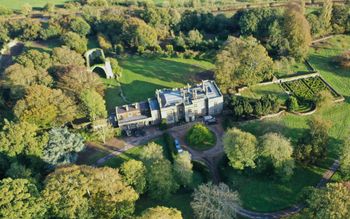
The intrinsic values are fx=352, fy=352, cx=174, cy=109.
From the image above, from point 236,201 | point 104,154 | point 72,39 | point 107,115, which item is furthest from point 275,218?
point 72,39

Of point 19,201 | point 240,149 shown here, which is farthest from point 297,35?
point 19,201

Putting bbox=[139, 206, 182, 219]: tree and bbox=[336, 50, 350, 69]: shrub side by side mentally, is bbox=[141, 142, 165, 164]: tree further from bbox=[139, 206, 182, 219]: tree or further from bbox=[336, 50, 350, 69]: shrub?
bbox=[336, 50, 350, 69]: shrub

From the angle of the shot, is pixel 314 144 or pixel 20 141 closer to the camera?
pixel 314 144

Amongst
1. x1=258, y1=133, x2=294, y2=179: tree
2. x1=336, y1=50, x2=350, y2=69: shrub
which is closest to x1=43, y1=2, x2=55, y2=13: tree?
x1=336, y1=50, x2=350, y2=69: shrub

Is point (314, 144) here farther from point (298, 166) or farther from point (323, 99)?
point (323, 99)

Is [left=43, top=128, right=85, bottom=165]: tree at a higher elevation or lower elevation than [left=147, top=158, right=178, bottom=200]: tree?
higher

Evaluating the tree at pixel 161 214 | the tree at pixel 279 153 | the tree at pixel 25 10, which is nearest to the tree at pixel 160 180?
the tree at pixel 161 214

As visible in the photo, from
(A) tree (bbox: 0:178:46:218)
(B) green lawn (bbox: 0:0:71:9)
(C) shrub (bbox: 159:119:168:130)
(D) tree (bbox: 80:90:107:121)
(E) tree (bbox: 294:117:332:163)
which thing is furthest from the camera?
(B) green lawn (bbox: 0:0:71:9)
